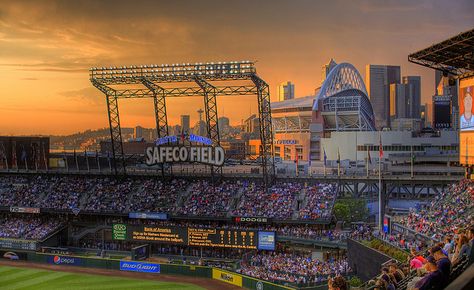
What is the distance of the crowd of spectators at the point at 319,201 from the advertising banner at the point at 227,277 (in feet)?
31.2

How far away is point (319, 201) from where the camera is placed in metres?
46.7

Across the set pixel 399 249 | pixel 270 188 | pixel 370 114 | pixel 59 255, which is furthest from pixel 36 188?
pixel 370 114

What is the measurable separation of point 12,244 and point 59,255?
19.9 ft

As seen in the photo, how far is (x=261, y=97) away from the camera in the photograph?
160ft

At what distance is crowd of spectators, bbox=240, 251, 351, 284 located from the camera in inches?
1352

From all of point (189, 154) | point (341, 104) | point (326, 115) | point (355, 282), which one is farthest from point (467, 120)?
point (326, 115)

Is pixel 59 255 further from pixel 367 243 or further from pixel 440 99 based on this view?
pixel 440 99

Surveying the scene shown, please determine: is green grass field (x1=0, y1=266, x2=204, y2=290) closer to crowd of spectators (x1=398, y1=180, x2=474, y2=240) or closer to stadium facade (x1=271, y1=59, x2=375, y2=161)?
crowd of spectators (x1=398, y1=180, x2=474, y2=240)

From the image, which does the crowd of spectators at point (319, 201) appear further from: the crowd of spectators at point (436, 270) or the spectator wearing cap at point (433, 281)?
the spectator wearing cap at point (433, 281)

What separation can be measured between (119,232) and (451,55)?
3153 cm

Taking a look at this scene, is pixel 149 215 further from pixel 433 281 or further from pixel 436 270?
pixel 433 281

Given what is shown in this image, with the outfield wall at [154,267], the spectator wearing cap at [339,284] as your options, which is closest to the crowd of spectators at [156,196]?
the outfield wall at [154,267]

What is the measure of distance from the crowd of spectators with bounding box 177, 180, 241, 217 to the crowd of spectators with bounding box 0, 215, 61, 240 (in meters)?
13.5

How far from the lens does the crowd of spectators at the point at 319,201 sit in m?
44.7
